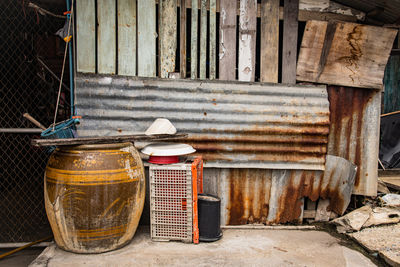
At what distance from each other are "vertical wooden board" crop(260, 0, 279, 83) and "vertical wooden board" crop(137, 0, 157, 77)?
1.66 m

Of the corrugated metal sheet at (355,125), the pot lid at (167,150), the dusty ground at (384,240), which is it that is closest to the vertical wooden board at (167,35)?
the pot lid at (167,150)

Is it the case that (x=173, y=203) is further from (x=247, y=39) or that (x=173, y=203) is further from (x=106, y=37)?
(x=247, y=39)

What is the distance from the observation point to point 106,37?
158 inches

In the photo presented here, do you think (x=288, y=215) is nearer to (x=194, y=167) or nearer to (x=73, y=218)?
(x=194, y=167)

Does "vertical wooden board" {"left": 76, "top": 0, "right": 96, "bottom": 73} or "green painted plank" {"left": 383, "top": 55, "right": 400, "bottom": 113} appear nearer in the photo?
"vertical wooden board" {"left": 76, "top": 0, "right": 96, "bottom": 73}

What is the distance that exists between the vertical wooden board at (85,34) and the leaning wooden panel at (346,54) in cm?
316

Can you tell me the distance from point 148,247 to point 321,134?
9.90 ft

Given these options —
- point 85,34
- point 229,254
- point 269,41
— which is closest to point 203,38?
point 269,41

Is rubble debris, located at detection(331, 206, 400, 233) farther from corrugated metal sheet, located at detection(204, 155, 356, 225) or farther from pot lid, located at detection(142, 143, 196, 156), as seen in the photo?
pot lid, located at detection(142, 143, 196, 156)

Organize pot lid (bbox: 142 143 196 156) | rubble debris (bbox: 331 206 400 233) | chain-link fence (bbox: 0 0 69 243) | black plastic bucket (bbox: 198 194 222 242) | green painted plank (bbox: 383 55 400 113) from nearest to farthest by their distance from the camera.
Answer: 1. pot lid (bbox: 142 143 196 156)
2. black plastic bucket (bbox: 198 194 222 242)
3. rubble debris (bbox: 331 206 400 233)
4. chain-link fence (bbox: 0 0 69 243)
5. green painted plank (bbox: 383 55 400 113)

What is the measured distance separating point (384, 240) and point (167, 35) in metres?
4.17

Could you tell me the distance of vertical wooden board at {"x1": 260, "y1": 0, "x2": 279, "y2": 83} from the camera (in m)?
4.21

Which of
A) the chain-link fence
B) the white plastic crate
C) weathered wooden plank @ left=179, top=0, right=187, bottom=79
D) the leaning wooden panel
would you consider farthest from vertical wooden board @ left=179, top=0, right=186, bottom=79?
the chain-link fence

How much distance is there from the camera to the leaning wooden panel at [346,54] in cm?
429
